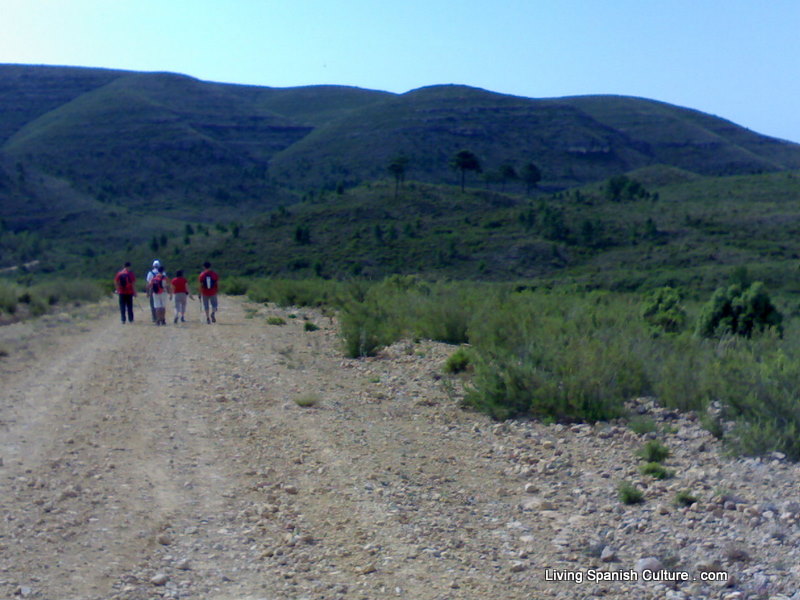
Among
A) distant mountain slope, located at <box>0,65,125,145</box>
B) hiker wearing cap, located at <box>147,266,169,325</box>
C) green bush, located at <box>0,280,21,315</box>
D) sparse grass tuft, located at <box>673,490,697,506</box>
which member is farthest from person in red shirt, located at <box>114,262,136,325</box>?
distant mountain slope, located at <box>0,65,125,145</box>

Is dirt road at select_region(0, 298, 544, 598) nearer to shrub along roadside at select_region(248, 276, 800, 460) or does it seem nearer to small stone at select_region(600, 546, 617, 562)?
small stone at select_region(600, 546, 617, 562)

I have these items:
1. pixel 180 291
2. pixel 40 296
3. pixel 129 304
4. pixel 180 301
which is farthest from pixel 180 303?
pixel 40 296

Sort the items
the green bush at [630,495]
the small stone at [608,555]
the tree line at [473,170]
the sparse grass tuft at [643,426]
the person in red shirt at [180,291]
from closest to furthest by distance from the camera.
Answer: the small stone at [608,555], the green bush at [630,495], the sparse grass tuft at [643,426], the person in red shirt at [180,291], the tree line at [473,170]

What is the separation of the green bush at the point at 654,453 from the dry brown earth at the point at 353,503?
155 millimetres

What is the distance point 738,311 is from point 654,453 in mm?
8452

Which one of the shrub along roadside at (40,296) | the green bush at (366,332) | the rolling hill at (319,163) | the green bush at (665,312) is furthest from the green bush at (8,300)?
the rolling hill at (319,163)

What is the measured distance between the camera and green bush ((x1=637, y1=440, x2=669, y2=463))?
A: 25.3ft

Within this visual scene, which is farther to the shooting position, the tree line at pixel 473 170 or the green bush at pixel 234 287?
the tree line at pixel 473 170

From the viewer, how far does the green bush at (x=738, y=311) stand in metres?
15.0

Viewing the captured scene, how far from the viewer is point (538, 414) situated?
384 inches

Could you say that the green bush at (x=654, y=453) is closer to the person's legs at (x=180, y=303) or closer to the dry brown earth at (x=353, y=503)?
the dry brown earth at (x=353, y=503)

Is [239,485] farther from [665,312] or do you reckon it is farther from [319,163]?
[319,163]

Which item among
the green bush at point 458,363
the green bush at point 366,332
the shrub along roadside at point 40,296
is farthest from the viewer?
the shrub along roadside at point 40,296

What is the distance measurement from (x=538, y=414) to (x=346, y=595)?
5000 millimetres
